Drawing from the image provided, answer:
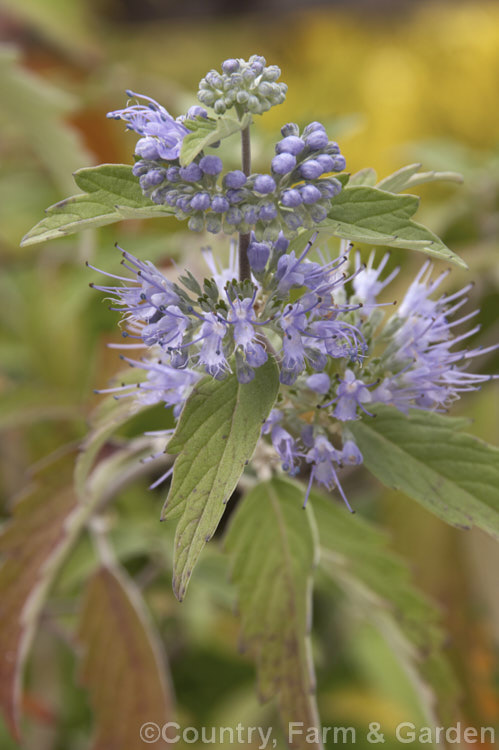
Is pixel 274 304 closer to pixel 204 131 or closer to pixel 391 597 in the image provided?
pixel 204 131

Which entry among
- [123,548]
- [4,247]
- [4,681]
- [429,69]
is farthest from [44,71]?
[4,681]

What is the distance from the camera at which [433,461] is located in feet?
1.57

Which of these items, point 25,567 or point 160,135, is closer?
point 160,135

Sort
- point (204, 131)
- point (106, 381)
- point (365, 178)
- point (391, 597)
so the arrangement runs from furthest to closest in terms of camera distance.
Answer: point (106, 381)
point (391, 597)
point (365, 178)
point (204, 131)

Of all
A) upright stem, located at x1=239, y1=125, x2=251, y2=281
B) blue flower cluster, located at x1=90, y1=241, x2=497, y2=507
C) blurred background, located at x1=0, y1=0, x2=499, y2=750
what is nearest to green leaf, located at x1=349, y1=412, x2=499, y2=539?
blue flower cluster, located at x1=90, y1=241, x2=497, y2=507

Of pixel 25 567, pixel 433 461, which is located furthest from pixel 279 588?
pixel 25 567

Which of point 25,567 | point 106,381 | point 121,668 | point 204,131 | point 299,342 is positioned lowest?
point 121,668

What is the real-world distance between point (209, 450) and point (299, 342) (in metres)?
0.08

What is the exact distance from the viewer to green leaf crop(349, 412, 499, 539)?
46 cm

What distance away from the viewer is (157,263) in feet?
2.67

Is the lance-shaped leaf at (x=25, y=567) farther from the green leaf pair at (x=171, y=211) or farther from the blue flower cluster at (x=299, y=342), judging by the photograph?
the green leaf pair at (x=171, y=211)

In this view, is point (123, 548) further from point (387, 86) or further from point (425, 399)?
point (387, 86)

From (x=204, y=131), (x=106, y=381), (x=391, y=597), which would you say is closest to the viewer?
(x=204, y=131)

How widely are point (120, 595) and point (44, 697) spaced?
11.4 inches
